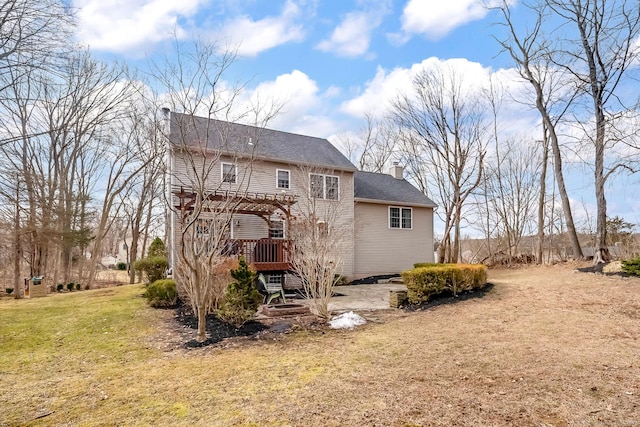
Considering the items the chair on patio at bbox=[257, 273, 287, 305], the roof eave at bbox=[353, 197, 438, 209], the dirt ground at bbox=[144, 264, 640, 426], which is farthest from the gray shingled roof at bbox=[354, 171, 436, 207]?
the dirt ground at bbox=[144, 264, 640, 426]

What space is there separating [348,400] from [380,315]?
479cm

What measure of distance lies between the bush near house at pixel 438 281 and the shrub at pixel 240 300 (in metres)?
4.01

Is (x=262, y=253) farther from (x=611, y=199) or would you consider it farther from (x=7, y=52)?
(x=611, y=199)

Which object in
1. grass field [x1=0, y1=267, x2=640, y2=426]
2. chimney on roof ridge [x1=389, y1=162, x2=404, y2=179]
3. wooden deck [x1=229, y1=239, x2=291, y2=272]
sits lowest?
grass field [x1=0, y1=267, x2=640, y2=426]

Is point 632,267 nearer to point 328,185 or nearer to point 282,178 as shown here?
point 328,185

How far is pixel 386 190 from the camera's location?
728 inches

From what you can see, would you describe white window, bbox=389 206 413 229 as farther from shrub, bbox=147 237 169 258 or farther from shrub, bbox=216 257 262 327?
shrub, bbox=216 257 262 327

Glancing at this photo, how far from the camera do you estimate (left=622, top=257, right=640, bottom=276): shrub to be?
9539 millimetres

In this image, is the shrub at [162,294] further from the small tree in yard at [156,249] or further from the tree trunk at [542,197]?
the tree trunk at [542,197]

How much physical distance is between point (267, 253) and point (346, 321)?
5581 mm

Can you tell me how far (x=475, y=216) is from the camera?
21938 millimetres

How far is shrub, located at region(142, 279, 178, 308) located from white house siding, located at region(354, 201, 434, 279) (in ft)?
28.3

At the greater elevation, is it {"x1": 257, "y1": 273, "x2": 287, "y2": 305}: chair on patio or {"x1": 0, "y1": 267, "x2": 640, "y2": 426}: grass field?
{"x1": 257, "y1": 273, "x2": 287, "y2": 305}: chair on patio

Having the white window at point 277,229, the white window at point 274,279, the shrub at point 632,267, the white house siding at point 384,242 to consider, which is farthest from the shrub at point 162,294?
the shrub at point 632,267
